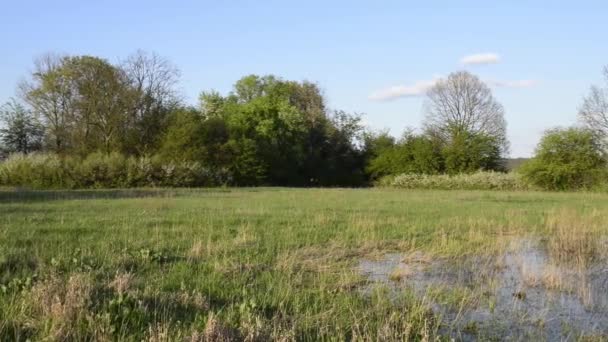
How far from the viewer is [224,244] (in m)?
10.3

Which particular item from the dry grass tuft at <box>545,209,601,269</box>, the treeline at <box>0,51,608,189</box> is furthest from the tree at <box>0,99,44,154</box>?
the dry grass tuft at <box>545,209,601,269</box>

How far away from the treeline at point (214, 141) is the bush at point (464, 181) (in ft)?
6.48

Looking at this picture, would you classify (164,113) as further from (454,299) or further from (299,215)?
(454,299)

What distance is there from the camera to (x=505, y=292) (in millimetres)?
7668

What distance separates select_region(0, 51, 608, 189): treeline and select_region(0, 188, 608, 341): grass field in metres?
25.9

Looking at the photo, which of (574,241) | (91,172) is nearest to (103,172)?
(91,172)

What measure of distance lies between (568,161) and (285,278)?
4009 centimetres

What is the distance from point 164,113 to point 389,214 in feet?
128

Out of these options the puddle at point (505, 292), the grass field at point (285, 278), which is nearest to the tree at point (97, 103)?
the grass field at point (285, 278)

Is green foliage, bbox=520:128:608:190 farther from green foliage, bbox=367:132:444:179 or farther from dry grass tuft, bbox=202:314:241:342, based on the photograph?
dry grass tuft, bbox=202:314:241:342

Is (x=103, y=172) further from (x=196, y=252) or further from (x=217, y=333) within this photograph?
(x=217, y=333)

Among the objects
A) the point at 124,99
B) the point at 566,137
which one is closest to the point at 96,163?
the point at 124,99

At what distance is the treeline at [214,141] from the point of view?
4041cm

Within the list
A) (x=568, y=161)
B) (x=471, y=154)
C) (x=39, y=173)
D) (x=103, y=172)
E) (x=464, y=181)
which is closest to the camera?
(x=39, y=173)
